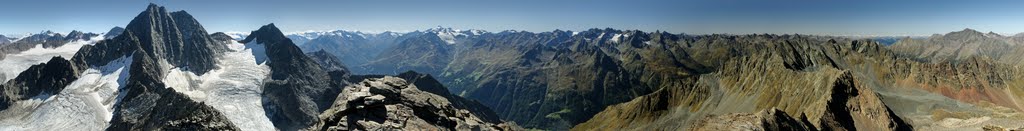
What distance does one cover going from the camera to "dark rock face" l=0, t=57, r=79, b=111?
17688 cm

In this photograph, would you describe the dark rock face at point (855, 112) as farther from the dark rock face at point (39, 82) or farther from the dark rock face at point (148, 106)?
the dark rock face at point (39, 82)

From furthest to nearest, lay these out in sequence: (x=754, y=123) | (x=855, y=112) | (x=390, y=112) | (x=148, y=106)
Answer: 1. (x=148, y=106)
2. (x=855, y=112)
3. (x=754, y=123)
4. (x=390, y=112)

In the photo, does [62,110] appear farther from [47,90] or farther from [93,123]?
[47,90]

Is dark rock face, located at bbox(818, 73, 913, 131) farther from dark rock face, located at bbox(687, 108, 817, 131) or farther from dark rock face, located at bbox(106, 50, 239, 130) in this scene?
dark rock face, located at bbox(106, 50, 239, 130)

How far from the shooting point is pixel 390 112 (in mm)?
57094

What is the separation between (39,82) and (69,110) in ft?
111

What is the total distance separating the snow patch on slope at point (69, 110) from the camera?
15638cm

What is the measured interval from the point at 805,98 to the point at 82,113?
18405 cm

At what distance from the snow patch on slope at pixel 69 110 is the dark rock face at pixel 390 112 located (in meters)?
128

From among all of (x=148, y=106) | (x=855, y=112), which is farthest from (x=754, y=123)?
(x=148, y=106)

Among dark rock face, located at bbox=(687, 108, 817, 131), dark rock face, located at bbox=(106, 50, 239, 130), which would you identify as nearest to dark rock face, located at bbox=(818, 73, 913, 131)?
dark rock face, located at bbox=(687, 108, 817, 131)

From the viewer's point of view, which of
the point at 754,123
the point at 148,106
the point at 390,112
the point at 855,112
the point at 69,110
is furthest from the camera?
the point at 148,106

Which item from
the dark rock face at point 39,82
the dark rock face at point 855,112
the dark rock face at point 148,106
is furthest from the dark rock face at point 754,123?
the dark rock face at point 39,82

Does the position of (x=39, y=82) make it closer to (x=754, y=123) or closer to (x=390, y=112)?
(x=390, y=112)
